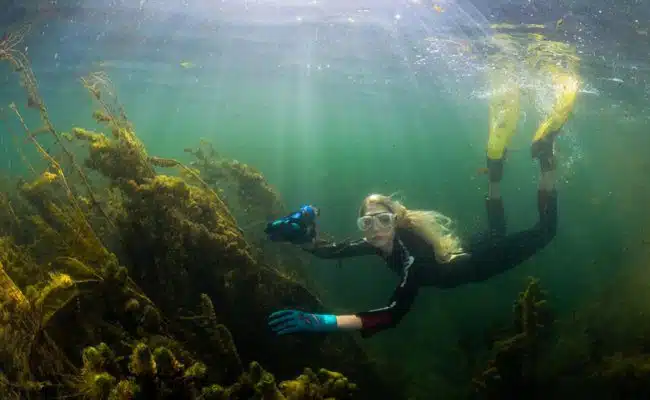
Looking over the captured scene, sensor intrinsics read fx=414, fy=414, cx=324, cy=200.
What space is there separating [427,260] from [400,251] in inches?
26.2

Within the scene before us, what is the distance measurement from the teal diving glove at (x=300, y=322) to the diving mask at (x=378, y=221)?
1.91 meters

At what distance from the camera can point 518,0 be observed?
12352 millimetres

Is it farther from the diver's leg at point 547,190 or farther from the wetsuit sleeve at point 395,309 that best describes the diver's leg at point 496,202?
the wetsuit sleeve at point 395,309

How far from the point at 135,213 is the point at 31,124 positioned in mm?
67441

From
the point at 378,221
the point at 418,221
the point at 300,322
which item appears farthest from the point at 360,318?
the point at 418,221

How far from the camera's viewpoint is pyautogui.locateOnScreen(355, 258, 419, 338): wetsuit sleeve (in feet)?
17.3

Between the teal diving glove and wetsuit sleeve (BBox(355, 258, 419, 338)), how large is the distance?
0.45 m

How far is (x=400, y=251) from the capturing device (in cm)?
636

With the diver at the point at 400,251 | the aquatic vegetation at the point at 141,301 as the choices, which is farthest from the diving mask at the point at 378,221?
the aquatic vegetation at the point at 141,301

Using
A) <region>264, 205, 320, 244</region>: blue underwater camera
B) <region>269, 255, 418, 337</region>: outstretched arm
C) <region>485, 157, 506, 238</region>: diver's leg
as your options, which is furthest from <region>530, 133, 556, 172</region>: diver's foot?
<region>264, 205, 320, 244</region>: blue underwater camera

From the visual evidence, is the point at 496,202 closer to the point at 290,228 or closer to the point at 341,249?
the point at 341,249

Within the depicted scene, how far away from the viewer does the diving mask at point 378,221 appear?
6.44 meters

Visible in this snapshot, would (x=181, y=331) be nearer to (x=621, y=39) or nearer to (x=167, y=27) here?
(x=621, y=39)

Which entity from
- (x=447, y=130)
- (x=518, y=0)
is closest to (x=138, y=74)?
(x=518, y=0)
